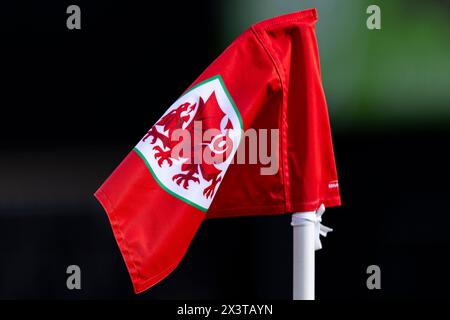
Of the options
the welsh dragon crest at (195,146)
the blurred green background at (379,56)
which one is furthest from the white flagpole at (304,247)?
the blurred green background at (379,56)

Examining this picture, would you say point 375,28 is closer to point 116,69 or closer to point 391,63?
point 391,63

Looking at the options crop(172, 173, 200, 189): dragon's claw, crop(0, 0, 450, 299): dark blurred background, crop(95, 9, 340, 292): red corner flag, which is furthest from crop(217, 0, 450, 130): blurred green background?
crop(172, 173, 200, 189): dragon's claw

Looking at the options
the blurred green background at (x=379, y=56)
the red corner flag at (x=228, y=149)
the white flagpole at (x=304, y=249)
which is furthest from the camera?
the blurred green background at (x=379, y=56)

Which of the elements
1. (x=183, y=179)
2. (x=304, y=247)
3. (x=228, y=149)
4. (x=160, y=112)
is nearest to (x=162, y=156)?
(x=183, y=179)

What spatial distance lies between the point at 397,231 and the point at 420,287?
29 centimetres

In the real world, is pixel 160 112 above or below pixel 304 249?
above

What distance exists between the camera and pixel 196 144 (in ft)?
6.82

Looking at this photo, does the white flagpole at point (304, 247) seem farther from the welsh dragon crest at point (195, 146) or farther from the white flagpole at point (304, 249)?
the welsh dragon crest at point (195, 146)

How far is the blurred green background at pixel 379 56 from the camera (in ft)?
10.5

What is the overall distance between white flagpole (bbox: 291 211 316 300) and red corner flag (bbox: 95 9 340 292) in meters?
0.04

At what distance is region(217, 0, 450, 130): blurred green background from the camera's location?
10.5 ft

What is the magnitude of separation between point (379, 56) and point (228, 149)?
→ 1.41 m

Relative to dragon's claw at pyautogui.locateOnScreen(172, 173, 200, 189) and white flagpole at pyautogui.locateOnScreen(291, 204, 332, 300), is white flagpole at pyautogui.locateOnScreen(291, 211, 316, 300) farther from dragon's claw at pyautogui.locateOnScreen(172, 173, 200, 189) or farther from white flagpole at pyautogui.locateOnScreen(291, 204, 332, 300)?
dragon's claw at pyautogui.locateOnScreen(172, 173, 200, 189)

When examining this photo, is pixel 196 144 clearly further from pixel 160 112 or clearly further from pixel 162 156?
pixel 160 112
